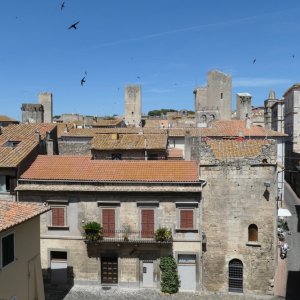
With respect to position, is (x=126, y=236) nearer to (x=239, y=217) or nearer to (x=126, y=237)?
(x=126, y=237)

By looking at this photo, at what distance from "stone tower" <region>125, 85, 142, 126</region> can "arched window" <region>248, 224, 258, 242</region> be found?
57821 mm

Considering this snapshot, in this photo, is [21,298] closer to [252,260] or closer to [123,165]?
[123,165]

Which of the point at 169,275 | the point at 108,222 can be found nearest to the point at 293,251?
the point at 169,275

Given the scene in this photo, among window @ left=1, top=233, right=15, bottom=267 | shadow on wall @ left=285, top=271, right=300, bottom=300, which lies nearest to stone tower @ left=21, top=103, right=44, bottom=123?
shadow on wall @ left=285, top=271, right=300, bottom=300

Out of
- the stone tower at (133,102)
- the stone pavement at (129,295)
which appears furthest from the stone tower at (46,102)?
the stone pavement at (129,295)

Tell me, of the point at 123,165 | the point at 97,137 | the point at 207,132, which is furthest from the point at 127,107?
the point at 123,165

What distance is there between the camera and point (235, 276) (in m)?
27.1

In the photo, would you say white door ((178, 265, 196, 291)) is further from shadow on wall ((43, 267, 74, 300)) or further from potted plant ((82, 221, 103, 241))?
shadow on wall ((43, 267, 74, 300))

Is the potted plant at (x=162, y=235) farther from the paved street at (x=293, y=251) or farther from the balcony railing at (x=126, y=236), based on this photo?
the paved street at (x=293, y=251)

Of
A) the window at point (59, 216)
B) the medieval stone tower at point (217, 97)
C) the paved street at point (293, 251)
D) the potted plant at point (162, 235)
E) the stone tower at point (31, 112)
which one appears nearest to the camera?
the potted plant at point (162, 235)

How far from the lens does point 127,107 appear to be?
83625 mm

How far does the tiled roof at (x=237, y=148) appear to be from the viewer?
26.8 metres

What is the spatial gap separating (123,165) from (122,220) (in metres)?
4.27

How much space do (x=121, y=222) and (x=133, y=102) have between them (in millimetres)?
57895
